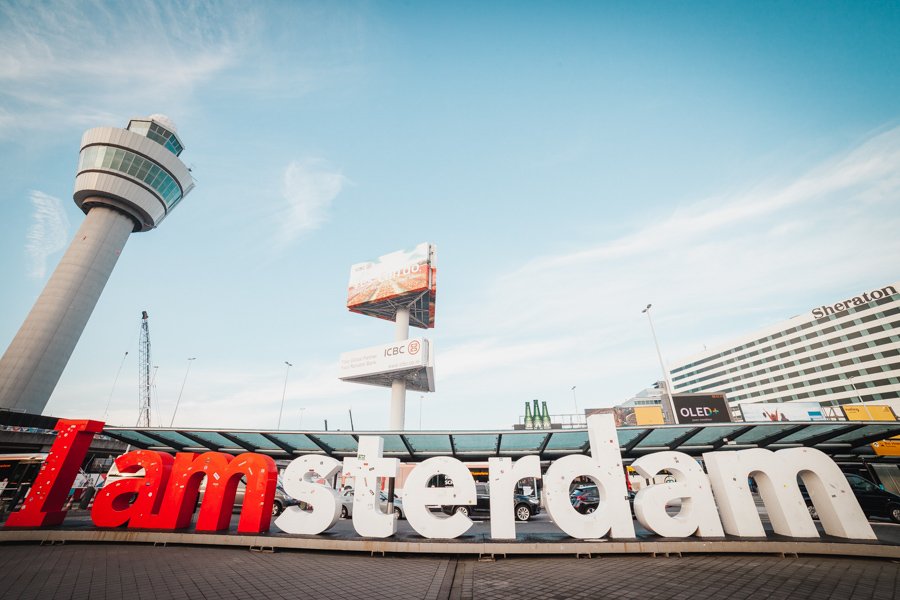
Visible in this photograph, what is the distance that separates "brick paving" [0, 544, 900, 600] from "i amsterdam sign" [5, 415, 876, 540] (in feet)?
2.60

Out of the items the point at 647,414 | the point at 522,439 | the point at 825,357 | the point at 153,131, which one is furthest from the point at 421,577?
the point at 825,357

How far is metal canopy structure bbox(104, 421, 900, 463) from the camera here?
1482 cm

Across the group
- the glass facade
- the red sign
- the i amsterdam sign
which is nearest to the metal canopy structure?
the i amsterdam sign

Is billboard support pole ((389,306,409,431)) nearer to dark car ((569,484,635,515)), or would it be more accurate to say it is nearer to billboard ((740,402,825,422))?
dark car ((569,484,635,515))

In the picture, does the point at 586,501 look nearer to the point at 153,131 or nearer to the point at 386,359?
the point at 386,359

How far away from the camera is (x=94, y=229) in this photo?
176 ft

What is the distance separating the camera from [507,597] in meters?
6.04

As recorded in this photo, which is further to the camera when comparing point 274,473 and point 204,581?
point 274,473

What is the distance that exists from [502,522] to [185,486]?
9569 mm

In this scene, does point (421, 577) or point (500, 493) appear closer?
point (421, 577)

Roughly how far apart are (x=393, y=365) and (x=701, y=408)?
36.1 meters

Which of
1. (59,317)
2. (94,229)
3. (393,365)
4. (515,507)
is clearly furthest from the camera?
(94,229)

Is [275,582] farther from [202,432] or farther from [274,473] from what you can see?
[202,432]

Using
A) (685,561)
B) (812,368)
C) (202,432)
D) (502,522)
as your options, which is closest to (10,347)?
(202,432)
